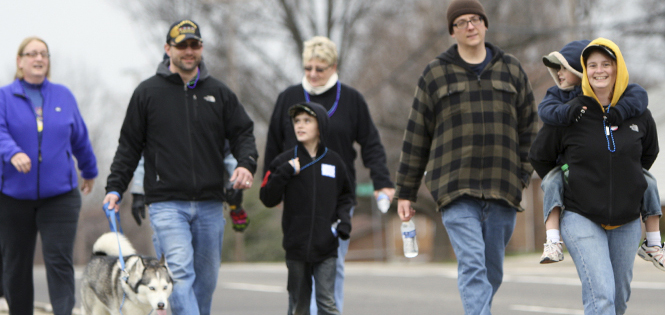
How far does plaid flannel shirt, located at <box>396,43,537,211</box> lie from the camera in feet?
18.8

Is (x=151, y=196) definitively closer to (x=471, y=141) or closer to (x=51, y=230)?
(x=51, y=230)

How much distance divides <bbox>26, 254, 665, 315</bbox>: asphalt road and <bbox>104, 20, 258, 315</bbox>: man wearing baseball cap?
4.35m

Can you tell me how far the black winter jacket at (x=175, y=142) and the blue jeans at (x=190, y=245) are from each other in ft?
0.30

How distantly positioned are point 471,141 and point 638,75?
22.5 m

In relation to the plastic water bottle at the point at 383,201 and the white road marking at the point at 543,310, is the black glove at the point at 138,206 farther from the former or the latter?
the white road marking at the point at 543,310

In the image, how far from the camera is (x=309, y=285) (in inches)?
247

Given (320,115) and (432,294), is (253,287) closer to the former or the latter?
(432,294)

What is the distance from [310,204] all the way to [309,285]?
584mm

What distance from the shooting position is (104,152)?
153 feet

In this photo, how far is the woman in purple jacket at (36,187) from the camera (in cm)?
673

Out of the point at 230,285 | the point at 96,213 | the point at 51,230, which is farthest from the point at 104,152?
the point at 51,230

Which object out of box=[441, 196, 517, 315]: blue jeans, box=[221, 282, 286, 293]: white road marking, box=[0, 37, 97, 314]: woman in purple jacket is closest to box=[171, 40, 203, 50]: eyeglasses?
box=[0, 37, 97, 314]: woman in purple jacket

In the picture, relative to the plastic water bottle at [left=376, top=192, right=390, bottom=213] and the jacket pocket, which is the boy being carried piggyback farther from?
the plastic water bottle at [left=376, top=192, right=390, bottom=213]

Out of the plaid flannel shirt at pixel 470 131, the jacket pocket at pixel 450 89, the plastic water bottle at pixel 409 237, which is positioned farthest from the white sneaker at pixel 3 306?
the jacket pocket at pixel 450 89
